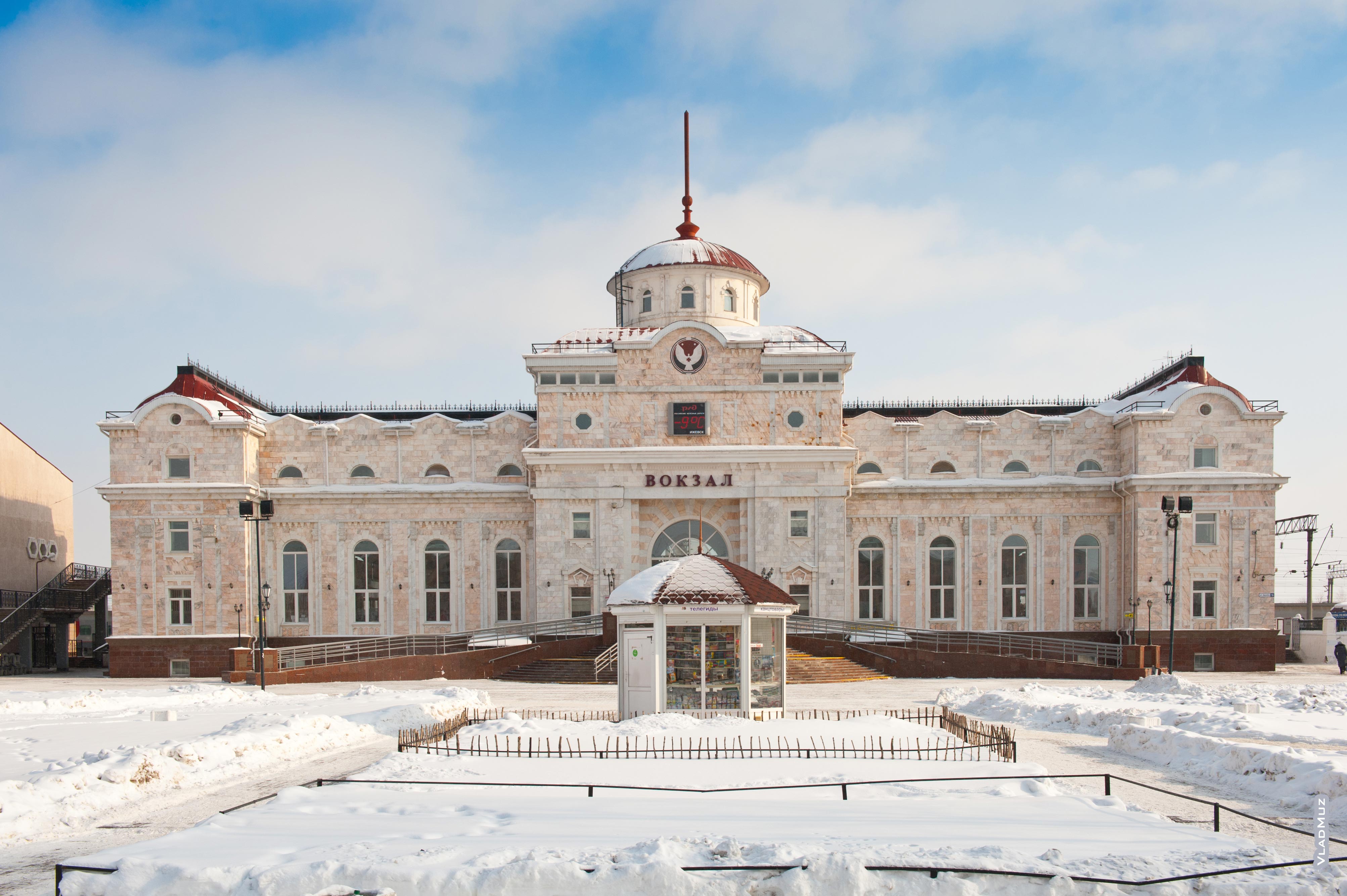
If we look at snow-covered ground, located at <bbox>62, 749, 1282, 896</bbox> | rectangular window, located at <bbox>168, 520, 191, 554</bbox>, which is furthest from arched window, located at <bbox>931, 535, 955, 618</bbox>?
rectangular window, located at <bbox>168, 520, 191, 554</bbox>

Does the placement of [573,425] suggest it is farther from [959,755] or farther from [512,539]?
[959,755]

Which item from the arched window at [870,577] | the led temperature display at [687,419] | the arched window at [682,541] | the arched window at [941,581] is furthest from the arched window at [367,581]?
the arched window at [941,581]

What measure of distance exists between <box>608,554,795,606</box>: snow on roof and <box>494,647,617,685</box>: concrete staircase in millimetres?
10487

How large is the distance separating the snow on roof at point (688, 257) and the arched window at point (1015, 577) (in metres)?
16.3

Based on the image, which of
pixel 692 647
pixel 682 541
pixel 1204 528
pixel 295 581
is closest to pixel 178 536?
pixel 295 581

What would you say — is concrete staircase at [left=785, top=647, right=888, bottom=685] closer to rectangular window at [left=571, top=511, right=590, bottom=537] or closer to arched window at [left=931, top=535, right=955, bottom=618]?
arched window at [left=931, top=535, right=955, bottom=618]

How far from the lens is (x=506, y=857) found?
31.1 ft

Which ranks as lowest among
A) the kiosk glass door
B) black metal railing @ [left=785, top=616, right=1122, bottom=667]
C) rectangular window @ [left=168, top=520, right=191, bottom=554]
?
black metal railing @ [left=785, top=616, right=1122, bottom=667]

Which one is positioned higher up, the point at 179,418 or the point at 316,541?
the point at 179,418

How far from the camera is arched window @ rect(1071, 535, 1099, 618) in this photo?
42000 mm

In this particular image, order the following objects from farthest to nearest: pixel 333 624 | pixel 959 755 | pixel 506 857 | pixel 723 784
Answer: pixel 333 624, pixel 959 755, pixel 723 784, pixel 506 857

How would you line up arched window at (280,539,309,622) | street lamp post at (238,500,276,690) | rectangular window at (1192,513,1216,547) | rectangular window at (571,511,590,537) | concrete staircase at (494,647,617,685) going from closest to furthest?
street lamp post at (238,500,276,690) < concrete staircase at (494,647,617,685) < rectangular window at (1192,513,1216,547) < rectangular window at (571,511,590,537) < arched window at (280,539,309,622)

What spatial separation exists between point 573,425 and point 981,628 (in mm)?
18861

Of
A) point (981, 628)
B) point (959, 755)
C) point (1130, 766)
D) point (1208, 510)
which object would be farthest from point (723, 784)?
point (1208, 510)
